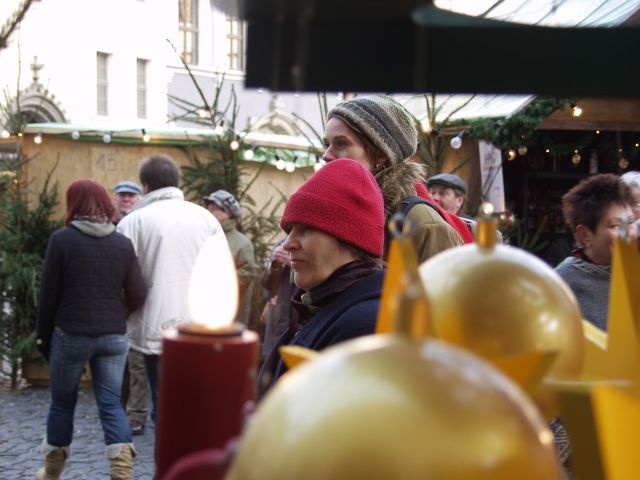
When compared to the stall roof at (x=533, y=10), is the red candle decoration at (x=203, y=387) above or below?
below

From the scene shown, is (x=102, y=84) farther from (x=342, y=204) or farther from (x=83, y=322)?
(x=342, y=204)

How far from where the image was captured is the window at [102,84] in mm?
25172

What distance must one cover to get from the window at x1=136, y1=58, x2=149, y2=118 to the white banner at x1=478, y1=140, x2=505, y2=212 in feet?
58.4

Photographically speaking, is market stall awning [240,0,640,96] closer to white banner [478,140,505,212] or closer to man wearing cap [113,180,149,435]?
man wearing cap [113,180,149,435]

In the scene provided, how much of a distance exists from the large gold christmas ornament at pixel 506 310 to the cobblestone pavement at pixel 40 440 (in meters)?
5.59

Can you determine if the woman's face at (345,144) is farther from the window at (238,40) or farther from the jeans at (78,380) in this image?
the jeans at (78,380)

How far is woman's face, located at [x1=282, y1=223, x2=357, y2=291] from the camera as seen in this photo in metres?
2.32

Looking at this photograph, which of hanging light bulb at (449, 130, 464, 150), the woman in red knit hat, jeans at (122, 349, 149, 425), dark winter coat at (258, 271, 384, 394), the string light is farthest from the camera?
the string light

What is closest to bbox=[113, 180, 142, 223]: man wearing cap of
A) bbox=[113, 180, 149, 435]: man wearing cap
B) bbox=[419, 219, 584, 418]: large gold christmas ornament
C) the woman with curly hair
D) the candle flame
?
bbox=[113, 180, 149, 435]: man wearing cap

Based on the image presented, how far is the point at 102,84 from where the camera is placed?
2566 cm

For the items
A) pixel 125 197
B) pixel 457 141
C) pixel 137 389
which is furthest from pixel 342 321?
pixel 125 197

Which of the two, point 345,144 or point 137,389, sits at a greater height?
point 345,144

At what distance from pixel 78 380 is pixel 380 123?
10.8 ft

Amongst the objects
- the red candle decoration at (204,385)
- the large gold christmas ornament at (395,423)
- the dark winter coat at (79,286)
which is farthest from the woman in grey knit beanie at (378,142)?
the dark winter coat at (79,286)
